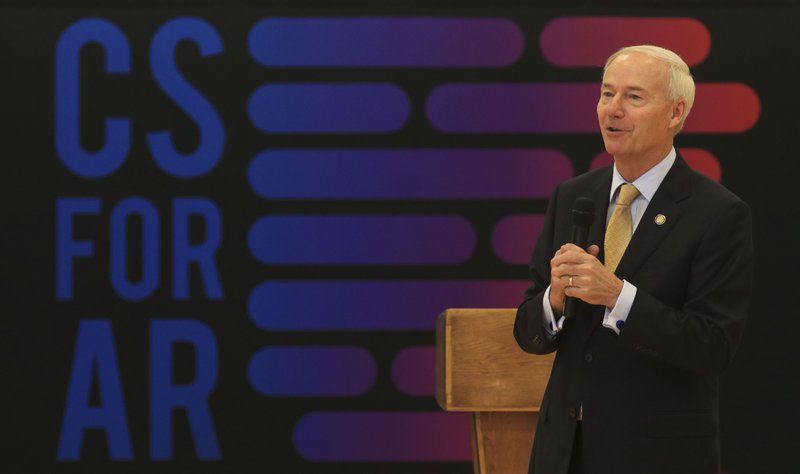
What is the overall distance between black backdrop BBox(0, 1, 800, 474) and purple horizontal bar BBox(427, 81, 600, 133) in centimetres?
4

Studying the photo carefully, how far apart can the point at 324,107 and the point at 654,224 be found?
8.42ft

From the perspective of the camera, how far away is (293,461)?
14.2 ft

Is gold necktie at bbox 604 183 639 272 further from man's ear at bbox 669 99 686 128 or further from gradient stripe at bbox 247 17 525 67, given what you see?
gradient stripe at bbox 247 17 525 67

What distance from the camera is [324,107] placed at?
4367 millimetres

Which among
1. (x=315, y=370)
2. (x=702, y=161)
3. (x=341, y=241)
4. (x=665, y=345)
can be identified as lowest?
(x=315, y=370)

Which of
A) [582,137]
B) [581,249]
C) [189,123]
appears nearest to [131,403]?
[189,123]

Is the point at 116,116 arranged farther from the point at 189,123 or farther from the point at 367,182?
the point at 367,182

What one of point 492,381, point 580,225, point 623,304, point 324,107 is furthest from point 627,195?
point 324,107

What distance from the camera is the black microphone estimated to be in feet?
6.38

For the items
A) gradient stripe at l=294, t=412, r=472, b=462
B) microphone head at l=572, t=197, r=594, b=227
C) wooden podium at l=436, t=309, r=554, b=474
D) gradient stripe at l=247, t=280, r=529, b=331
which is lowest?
gradient stripe at l=294, t=412, r=472, b=462

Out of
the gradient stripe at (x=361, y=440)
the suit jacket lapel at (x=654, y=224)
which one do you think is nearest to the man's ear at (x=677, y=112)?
the suit jacket lapel at (x=654, y=224)

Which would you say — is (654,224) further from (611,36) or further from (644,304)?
(611,36)

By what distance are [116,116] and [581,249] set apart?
2911 millimetres

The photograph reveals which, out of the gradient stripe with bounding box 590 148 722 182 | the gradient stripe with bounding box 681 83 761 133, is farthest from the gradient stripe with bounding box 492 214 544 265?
the gradient stripe with bounding box 681 83 761 133
